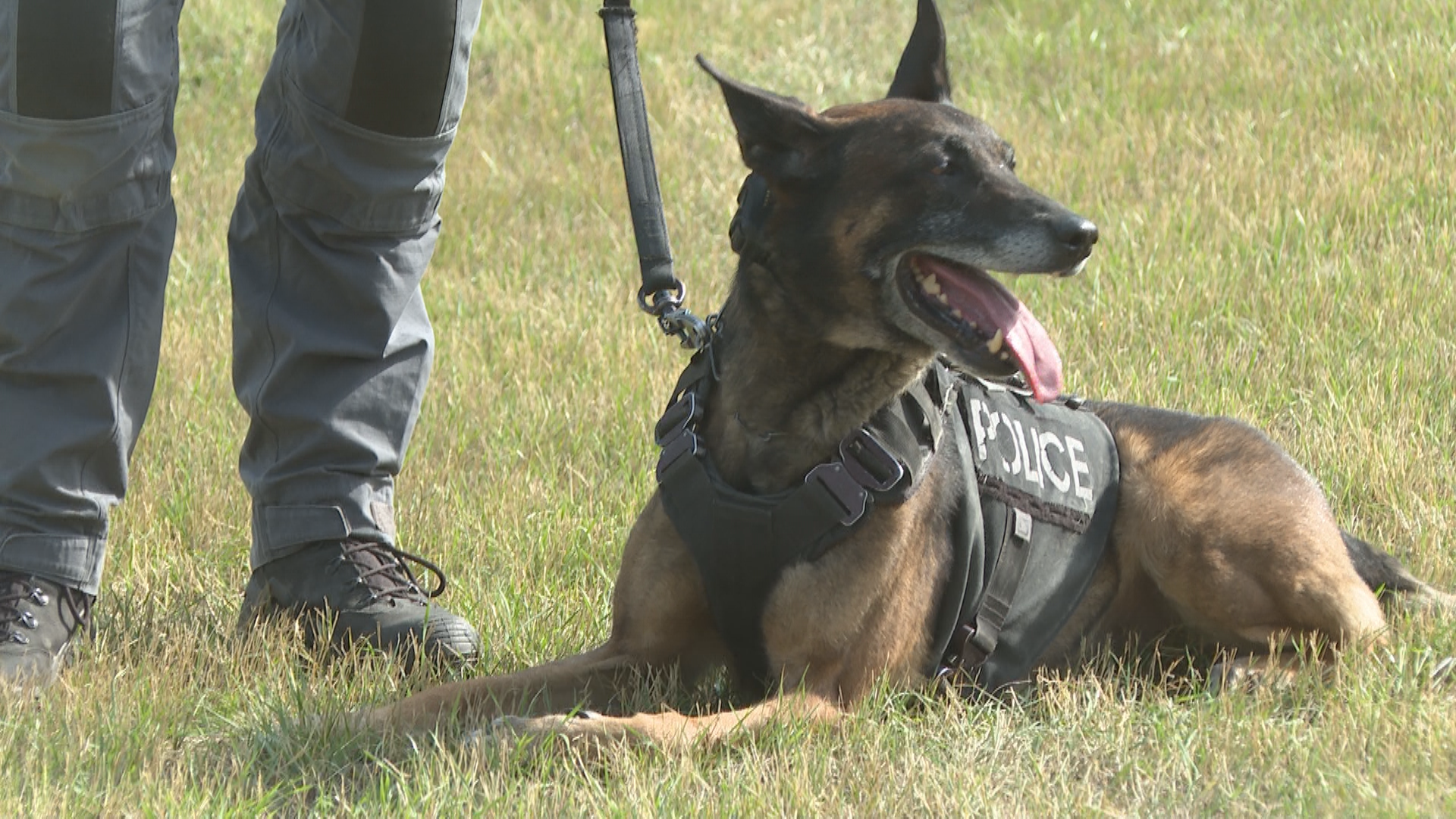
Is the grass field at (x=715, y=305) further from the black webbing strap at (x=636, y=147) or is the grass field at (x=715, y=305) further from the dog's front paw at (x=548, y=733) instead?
the black webbing strap at (x=636, y=147)

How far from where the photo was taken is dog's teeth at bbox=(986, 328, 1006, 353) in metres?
3.44

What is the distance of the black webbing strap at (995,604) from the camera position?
3.80m

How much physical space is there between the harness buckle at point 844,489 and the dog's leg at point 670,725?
0.39 metres

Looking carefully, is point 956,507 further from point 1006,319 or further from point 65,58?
point 65,58

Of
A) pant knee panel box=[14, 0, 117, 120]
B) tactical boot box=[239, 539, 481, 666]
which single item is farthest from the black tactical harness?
pant knee panel box=[14, 0, 117, 120]

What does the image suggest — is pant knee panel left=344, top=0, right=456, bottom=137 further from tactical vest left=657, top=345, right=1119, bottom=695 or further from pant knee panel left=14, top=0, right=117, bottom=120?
tactical vest left=657, top=345, right=1119, bottom=695

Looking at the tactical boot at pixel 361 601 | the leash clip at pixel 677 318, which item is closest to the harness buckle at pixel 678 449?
the leash clip at pixel 677 318

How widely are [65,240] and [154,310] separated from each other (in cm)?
30

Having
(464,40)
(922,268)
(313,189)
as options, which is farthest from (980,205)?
(313,189)

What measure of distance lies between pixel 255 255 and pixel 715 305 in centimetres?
309

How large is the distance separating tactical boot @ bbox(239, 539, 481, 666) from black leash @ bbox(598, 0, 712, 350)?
94 cm

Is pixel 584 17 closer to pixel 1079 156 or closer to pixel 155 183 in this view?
pixel 1079 156

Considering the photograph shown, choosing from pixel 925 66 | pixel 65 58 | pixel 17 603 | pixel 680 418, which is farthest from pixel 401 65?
pixel 17 603

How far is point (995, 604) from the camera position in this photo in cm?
382
